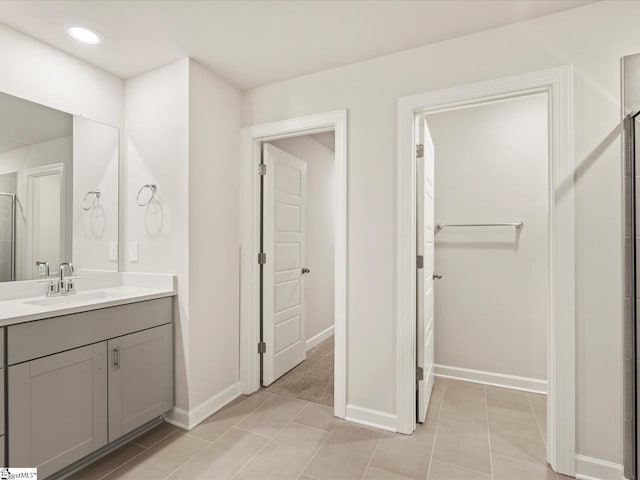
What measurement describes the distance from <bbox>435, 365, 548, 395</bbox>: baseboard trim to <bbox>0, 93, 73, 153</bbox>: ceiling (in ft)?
11.4

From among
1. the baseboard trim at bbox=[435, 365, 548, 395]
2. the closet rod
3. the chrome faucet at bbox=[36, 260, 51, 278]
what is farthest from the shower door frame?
the baseboard trim at bbox=[435, 365, 548, 395]

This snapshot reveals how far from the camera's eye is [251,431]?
7.00 ft

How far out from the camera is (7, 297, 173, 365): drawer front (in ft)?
4.85

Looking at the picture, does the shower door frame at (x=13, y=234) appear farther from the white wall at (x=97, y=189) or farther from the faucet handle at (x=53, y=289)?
the white wall at (x=97, y=189)

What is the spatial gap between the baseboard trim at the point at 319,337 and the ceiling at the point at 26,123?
2927 mm

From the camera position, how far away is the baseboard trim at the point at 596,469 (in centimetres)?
164

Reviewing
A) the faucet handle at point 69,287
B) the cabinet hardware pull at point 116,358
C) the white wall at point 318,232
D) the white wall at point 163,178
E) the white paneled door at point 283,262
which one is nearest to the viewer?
the cabinet hardware pull at point 116,358

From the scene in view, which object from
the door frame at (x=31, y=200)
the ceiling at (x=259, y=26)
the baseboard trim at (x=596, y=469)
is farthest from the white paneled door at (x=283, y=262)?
the baseboard trim at (x=596, y=469)

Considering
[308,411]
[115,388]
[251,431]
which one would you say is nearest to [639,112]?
[308,411]

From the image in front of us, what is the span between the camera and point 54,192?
2129 mm

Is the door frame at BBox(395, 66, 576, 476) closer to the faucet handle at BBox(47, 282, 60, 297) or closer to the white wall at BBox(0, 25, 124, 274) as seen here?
the white wall at BBox(0, 25, 124, 274)

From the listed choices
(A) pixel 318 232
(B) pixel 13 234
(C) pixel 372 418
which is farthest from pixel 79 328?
(A) pixel 318 232

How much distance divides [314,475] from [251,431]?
57 centimetres

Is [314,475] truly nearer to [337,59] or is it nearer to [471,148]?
[337,59]
